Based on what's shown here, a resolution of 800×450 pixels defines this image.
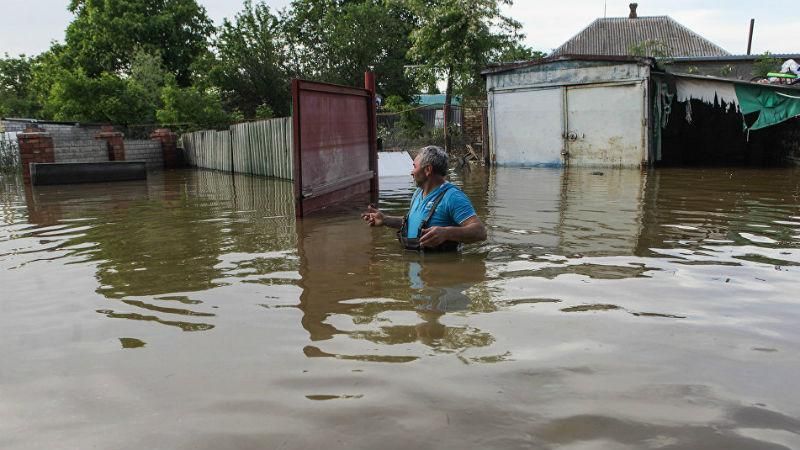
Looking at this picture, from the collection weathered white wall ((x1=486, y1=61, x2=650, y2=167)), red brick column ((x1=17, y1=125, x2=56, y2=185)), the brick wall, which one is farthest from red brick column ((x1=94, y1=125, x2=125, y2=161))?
weathered white wall ((x1=486, y1=61, x2=650, y2=167))

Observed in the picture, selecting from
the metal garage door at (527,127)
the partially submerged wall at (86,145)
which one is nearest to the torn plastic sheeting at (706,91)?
the metal garage door at (527,127)

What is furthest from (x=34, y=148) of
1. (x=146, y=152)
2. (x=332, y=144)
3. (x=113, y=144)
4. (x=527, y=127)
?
(x=527, y=127)

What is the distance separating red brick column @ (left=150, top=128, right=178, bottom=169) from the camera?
69.5ft

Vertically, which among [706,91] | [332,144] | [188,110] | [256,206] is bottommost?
[256,206]

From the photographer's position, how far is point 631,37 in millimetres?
35344

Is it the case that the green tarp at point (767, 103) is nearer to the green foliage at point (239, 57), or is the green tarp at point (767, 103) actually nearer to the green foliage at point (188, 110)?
the green foliage at point (239, 57)

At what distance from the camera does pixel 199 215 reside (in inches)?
327

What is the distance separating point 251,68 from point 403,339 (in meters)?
28.9

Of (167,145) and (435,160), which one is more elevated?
(167,145)

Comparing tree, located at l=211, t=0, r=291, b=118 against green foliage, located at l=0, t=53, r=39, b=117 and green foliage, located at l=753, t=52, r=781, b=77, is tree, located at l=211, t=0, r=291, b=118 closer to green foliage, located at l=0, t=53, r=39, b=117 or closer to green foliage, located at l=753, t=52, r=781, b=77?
green foliage, located at l=0, t=53, r=39, b=117

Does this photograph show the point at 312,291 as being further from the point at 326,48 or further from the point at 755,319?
the point at 326,48

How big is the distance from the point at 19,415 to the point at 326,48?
31.5 m

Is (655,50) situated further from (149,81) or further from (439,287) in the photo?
(439,287)

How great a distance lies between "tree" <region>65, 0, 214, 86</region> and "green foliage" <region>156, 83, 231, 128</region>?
46.7 ft
